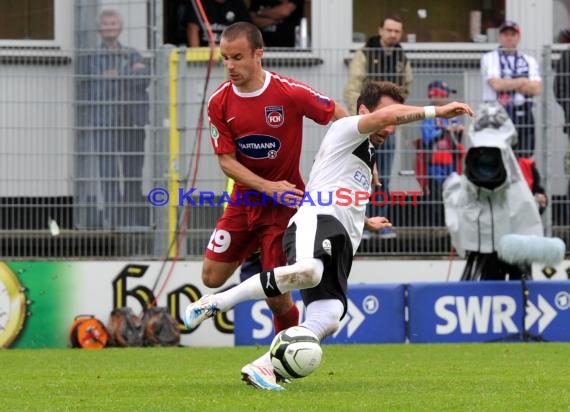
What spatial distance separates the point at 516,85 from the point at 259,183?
5.84 m

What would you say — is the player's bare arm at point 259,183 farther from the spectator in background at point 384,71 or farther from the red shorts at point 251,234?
the spectator in background at point 384,71

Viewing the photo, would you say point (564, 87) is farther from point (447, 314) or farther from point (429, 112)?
point (429, 112)

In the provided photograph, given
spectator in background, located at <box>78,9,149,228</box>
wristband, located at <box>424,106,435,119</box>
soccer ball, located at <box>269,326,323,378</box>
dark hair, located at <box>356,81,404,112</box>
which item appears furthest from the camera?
spectator in background, located at <box>78,9,149,228</box>

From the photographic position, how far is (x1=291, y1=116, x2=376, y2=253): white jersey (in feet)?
28.2

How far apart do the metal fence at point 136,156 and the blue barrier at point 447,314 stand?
90 centimetres

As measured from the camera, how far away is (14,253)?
46.9ft

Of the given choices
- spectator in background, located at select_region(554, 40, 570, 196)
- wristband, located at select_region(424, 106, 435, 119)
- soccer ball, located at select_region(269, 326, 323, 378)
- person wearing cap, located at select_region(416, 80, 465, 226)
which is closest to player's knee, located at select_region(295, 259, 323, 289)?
soccer ball, located at select_region(269, 326, 323, 378)

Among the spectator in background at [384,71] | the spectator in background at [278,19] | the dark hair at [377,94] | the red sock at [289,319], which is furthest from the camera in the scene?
the spectator in background at [278,19]

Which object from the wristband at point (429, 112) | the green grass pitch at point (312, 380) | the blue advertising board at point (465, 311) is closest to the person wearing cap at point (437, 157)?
the blue advertising board at point (465, 311)

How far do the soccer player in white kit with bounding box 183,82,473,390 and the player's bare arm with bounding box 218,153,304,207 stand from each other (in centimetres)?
36

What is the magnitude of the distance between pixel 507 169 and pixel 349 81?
71.1 inches

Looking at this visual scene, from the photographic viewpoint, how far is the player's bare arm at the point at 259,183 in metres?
9.12

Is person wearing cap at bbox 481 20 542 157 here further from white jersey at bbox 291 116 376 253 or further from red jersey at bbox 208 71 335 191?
white jersey at bbox 291 116 376 253

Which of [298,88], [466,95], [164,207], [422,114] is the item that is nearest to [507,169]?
[466,95]
